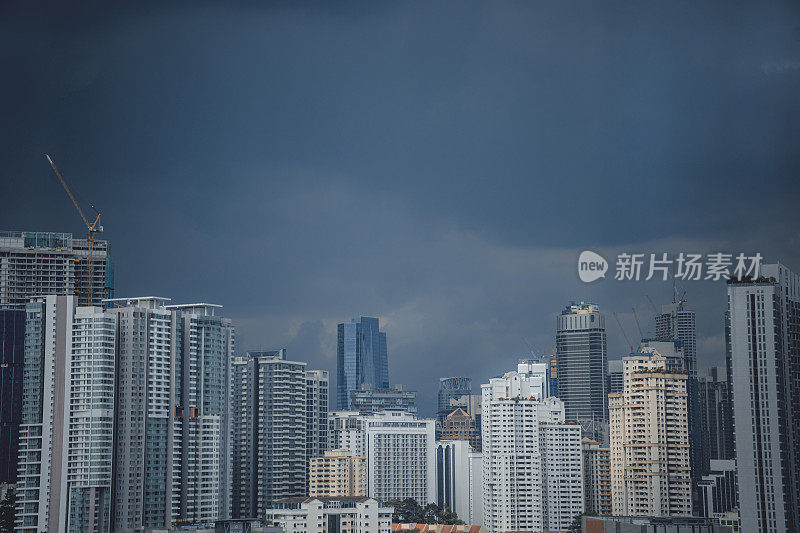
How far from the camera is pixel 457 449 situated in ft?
63.8

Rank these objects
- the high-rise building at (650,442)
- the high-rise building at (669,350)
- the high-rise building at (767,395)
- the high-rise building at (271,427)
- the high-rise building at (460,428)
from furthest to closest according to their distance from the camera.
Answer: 1. the high-rise building at (460,428)
2. the high-rise building at (271,427)
3. the high-rise building at (669,350)
4. the high-rise building at (650,442)
5. the high-rise building at (767,395)

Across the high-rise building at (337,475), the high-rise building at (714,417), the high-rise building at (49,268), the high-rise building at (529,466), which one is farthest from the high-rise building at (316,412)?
the high-rise building at (714,417)

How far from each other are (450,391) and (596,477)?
8.26 meters

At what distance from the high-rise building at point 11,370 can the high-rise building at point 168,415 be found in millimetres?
1184

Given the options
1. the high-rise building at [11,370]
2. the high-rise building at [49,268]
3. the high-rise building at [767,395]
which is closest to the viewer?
the high-rise building at [767,395]

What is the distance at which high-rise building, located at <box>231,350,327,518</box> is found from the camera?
16.2 meters

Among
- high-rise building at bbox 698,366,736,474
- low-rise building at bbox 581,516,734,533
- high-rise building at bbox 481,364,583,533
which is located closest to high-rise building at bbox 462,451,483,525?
high-rise building at bbox 481,364,583,533

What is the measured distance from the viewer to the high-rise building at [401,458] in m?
18.4

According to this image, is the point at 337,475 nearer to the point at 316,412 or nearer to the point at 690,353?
the point at 316,412

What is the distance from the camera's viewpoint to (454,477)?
1897cm

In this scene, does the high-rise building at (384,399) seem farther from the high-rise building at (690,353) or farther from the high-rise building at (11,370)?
the high-rise building at (11,370)

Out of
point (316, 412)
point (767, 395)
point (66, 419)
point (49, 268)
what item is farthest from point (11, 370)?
point (767, 395)

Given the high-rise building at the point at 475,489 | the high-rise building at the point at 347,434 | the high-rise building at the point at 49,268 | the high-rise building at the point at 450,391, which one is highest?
the high-rise building at the point at 49,268

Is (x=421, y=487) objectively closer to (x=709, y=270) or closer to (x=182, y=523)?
(x=182, y=523)
